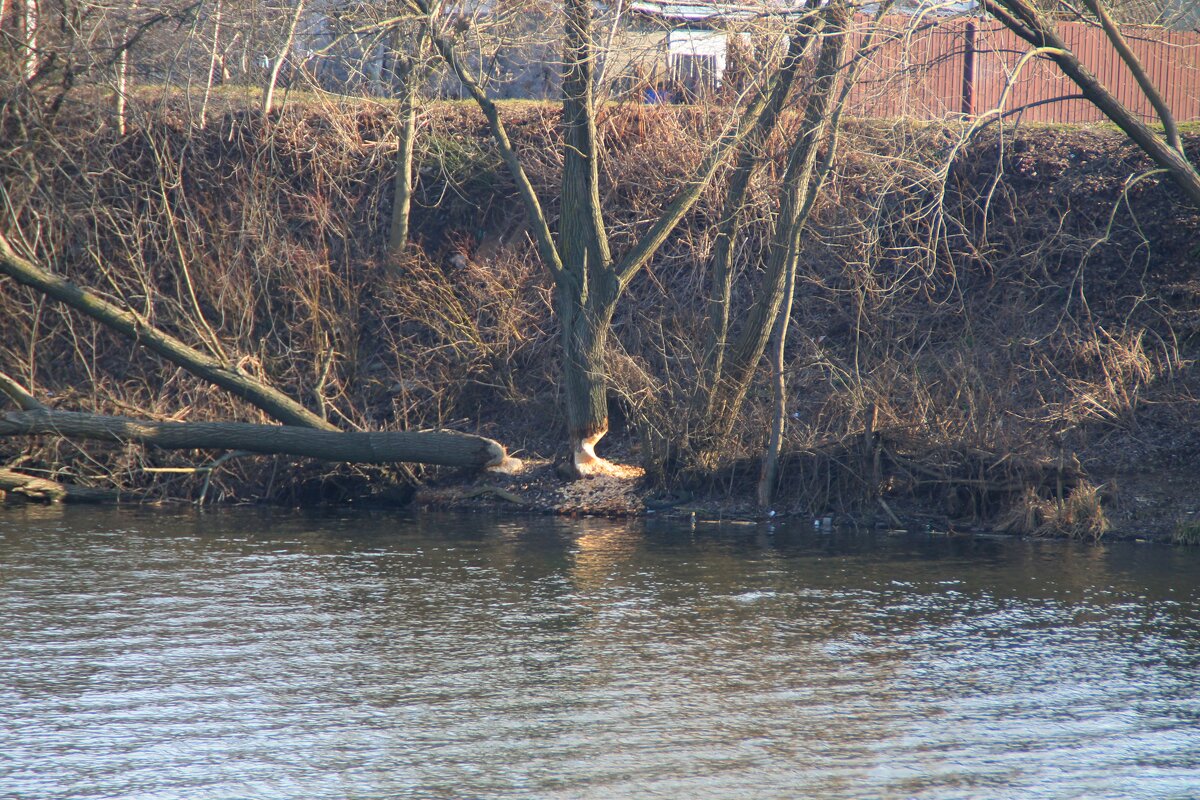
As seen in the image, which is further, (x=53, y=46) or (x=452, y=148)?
(x=452, y=148)

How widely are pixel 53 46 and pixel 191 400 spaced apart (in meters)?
4.83

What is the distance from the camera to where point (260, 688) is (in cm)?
760

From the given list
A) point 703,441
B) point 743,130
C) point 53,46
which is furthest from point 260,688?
point 53,46

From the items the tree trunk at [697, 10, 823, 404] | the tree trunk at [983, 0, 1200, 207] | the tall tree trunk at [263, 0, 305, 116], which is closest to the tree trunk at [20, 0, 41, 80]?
the tall tree trunk at [263, 0, 305, 116]

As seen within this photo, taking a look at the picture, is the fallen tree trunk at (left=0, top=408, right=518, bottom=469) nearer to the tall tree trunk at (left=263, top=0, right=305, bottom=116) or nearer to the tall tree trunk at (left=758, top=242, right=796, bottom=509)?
the tall tree trunk at (left=758, top=242, right=796, bottom=509)

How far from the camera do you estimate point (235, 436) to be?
49.4 ft

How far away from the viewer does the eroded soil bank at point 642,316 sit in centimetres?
Result: 1438

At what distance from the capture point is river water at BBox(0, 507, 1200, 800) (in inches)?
241

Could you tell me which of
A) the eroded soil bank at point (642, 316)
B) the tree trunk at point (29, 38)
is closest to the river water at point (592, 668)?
the eroded soil bank at point (642, 316)

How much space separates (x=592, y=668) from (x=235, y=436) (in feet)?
27.6

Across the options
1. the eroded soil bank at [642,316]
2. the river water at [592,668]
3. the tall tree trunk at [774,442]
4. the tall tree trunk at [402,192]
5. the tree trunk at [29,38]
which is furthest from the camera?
the tall tree trunk at [402,192]

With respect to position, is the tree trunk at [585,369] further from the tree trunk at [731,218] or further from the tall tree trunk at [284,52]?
the tall tree trunk at [284,52]

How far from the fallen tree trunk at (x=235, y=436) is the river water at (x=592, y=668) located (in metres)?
2.25

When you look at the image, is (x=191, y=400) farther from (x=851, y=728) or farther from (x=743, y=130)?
(x=851, y=728)
